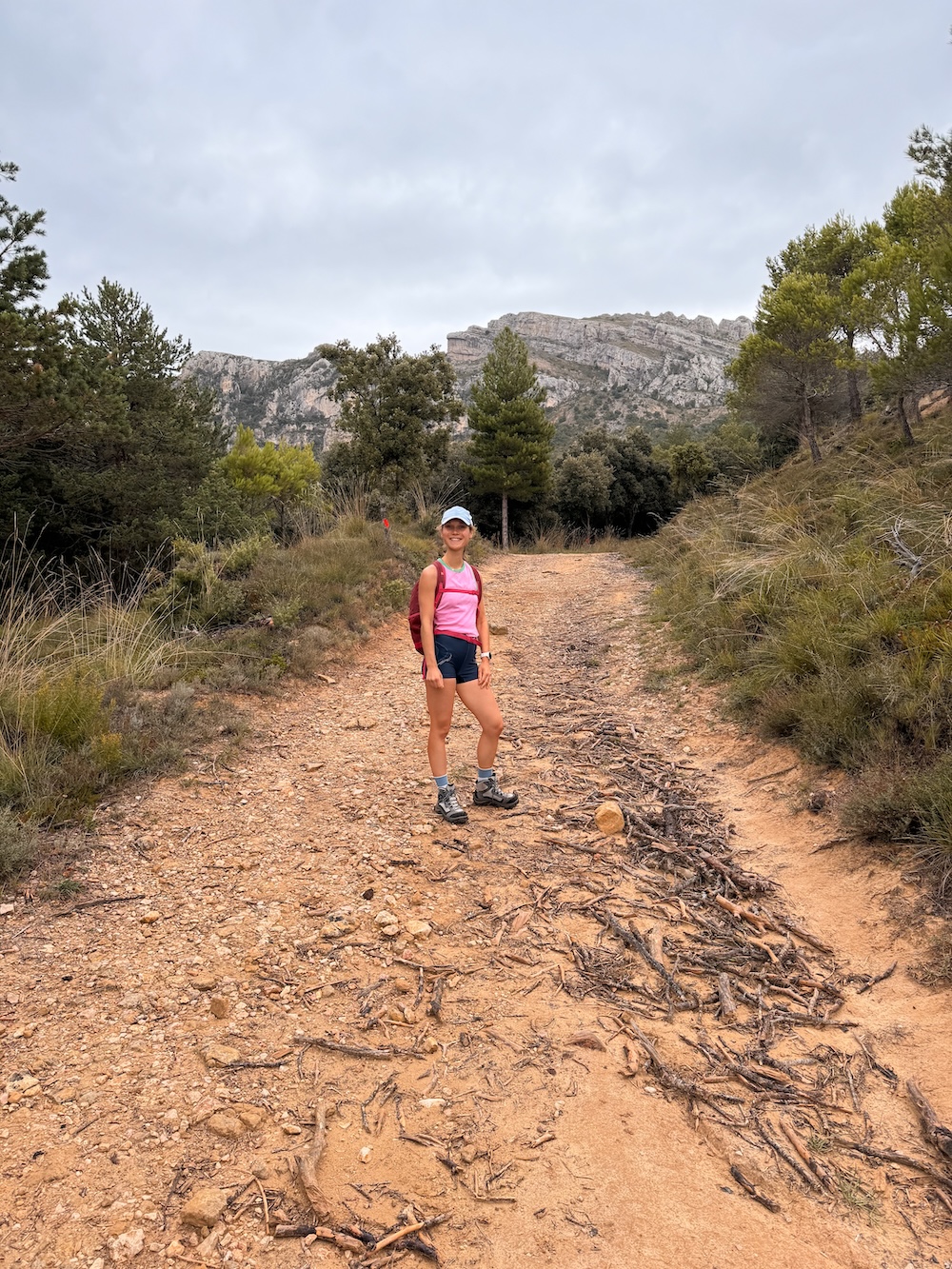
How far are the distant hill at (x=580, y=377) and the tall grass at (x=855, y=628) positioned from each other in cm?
6473

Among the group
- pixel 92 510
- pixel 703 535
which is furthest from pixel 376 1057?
pixel 92 510

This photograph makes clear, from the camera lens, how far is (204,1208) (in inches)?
67.4

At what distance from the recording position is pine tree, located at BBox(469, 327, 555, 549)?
87.9 feet

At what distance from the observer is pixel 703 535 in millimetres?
10805

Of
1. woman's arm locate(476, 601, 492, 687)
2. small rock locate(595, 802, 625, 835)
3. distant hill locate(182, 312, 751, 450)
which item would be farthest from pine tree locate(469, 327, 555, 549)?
distant hill locate(182, 312, 751, 450)

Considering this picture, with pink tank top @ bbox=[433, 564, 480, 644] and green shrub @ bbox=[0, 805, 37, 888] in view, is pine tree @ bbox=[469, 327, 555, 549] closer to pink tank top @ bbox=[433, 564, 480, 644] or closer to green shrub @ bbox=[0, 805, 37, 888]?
pink tank top @ bbox=[433, 564, 480, 644]

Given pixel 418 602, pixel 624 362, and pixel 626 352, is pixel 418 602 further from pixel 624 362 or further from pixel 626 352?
pixel 626 352

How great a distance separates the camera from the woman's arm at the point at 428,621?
387cm

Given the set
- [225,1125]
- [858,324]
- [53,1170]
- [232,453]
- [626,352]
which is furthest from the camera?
[626,352]

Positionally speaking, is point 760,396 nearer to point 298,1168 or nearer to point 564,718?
point 564,718

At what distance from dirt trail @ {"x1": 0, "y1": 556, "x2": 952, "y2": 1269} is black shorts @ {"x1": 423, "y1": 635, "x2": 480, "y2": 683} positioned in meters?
0.89

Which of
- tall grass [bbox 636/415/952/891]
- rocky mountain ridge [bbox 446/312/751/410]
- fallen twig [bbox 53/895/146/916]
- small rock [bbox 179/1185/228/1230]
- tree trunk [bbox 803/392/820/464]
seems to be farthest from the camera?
A: rocky mountain ridge [bbox 446/312/751/410]

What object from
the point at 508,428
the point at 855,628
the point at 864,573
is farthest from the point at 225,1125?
the point at 508,428

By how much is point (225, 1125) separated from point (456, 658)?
252 cm
